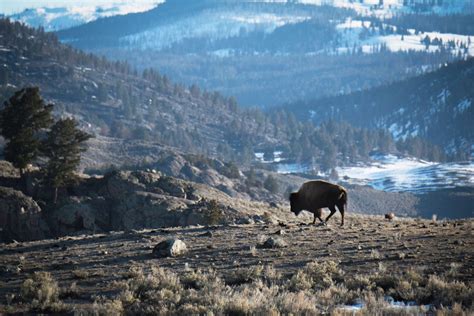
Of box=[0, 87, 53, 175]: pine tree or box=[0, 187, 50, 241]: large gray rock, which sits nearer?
box=[0, 187, 50, 241]: large gray rock

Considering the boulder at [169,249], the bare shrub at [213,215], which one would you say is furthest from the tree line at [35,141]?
the boulder at [169,249]

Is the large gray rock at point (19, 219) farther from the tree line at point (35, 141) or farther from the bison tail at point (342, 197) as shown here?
the bison tail at point (342, 197)

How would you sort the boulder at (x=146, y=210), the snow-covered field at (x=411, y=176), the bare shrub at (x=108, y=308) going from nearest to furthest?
1. the bare shrub at (x=108, y=308)
2. the boulder at (x=146, y=210)
3. the snow-covered field at (x=411, y=176)

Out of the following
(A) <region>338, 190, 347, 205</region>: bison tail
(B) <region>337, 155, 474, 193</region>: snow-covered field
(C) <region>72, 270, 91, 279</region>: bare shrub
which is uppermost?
(C) <region>72, 270, 91, 279</region>: bare shrub

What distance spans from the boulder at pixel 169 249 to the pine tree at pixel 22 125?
114ft

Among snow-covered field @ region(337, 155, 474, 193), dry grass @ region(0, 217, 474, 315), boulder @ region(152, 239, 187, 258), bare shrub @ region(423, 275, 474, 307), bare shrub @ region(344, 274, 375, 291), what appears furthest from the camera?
snow-covered field @ region(337, 155, 474, 193)

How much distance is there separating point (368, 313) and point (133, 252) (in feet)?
30.6

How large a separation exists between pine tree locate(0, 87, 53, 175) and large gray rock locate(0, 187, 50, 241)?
383cm

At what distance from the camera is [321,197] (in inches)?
923

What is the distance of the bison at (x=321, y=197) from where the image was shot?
23.1 m

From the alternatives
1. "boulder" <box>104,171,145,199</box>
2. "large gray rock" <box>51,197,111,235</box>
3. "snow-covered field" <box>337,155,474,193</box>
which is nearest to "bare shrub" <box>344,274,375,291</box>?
"large gray rock" <box>51,197,111,235</box>

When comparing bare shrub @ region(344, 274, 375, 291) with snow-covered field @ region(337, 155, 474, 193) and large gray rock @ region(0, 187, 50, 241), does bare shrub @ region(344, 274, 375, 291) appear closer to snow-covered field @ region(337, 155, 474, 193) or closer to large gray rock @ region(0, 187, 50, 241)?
large gray rock @ region(0, 187, 50, 241)

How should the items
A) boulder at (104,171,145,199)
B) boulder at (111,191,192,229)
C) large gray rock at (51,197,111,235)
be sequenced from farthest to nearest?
boulder at (104,171,145,199), boulder at (111,191,192,229), large gray rock at (51,197,111,235)

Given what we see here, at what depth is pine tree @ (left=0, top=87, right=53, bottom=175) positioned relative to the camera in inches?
1853
